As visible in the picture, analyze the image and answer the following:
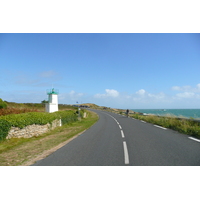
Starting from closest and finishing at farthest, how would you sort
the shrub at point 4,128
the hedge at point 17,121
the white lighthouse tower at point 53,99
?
1. the shrub at point 4,128
2. the hedge at point 17,121
3. the white lighthouse tower at point 53,99

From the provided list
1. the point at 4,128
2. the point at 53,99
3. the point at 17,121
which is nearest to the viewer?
the point at 4,128

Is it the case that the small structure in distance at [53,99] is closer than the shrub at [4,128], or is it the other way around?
the shrub at [4,128]

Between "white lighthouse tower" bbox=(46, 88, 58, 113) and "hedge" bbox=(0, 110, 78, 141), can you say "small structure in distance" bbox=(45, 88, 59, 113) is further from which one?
"hedge" bbox=(0, 110, 78, 141)

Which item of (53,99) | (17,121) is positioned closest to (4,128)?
(17,121)

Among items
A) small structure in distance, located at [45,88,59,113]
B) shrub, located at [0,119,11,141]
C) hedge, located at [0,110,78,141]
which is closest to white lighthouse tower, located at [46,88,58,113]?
small structure in distance, located at [45,88,59,113]

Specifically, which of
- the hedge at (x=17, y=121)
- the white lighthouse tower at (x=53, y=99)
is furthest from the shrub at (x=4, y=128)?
the white lighthouse tower at (x=53, y=99)

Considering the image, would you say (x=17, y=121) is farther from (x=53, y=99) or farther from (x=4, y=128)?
(x=53, y=99)

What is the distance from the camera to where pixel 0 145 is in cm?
959

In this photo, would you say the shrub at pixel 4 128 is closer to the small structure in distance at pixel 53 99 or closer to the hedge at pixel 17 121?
the hedge at pixel 17 121

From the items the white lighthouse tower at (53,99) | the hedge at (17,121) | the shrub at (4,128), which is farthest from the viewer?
the white lighthouse tower at (53,99)

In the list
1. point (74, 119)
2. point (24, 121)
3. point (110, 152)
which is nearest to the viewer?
point (110, 152)
